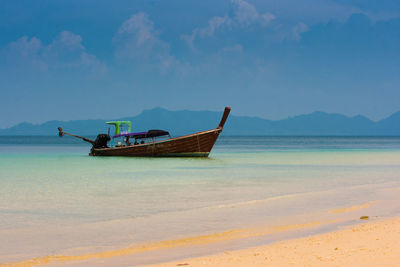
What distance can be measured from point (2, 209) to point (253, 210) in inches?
219

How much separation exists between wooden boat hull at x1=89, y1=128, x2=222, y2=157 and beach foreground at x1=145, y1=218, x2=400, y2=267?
23838 millimetres

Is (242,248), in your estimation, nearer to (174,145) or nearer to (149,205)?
(149,205)

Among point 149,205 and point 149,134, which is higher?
point 149,134

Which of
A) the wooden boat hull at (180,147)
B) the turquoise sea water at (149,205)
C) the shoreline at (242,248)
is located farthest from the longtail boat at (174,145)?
the shoreline at (242,248)

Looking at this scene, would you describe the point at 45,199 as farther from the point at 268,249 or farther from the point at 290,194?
the point at 268,249

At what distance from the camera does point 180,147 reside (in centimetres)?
3103

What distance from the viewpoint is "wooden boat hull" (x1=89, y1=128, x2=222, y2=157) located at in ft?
101

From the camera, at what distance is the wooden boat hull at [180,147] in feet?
101

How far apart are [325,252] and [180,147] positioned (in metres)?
25.3

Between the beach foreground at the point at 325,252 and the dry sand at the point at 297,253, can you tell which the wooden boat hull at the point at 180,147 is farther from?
the beach foreground at the point at 325,252

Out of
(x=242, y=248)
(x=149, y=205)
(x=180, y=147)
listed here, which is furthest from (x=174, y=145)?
(x=242, y=248)

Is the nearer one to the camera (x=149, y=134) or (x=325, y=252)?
(x=325, y=252)

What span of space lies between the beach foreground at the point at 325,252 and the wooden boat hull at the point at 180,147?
939 inches

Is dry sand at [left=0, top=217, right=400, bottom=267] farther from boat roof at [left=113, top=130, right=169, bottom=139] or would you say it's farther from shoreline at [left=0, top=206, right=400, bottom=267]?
boat roof at [left=113, top=130, right=169, bottom=139]
